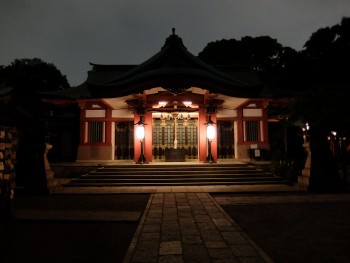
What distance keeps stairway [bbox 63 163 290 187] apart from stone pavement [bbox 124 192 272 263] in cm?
450

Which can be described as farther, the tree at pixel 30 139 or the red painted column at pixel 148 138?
the red painted column at pixel 148 138

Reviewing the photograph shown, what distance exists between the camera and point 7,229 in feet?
A: 18.5

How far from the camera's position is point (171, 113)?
17.0 meters

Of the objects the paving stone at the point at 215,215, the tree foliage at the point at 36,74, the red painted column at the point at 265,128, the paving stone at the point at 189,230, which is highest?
the tree foliage at the point at 36,74

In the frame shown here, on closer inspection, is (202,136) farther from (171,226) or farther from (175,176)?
(171,226)

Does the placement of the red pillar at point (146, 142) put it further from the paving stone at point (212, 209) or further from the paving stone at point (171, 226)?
the paving stone at point (171, 226)

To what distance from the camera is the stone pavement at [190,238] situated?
416 centimetres

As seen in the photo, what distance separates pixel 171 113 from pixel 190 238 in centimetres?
1239

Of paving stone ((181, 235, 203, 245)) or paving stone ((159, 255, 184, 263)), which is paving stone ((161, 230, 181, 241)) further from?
paving stone ((159, 255, 184, 263))

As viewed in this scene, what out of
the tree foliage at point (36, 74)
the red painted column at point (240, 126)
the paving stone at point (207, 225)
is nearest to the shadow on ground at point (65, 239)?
the paving stone at point (207, 225)

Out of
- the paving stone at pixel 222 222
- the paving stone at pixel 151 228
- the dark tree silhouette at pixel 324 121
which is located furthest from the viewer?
the dark tree silhouette at pixel 324 121

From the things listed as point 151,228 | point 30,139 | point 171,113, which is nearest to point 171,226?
point 151,228

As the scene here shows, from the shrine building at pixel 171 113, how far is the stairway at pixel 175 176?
1917 mm

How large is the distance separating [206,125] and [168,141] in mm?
3557
